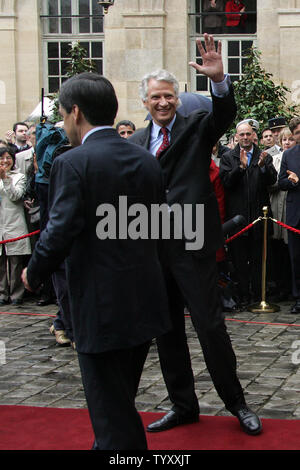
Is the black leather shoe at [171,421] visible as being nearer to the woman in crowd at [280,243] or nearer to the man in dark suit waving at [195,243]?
the man in dark suit waving at [195,243]

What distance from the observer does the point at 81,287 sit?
3523 mm

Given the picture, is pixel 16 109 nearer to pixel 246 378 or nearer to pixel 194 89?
pixel 194 89

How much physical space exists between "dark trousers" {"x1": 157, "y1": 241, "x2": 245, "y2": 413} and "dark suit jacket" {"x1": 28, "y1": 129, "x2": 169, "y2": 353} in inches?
42.0

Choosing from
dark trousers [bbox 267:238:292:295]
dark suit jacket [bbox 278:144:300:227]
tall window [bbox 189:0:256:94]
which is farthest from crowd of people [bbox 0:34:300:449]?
tall window [bbox 189:0:256:94]

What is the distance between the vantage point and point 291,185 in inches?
346

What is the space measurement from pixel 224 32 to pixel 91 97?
554 inches

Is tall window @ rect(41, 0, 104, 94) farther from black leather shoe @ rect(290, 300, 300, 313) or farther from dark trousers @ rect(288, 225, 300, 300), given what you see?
black leather shoe @ rect(290, 300, 300, 313)

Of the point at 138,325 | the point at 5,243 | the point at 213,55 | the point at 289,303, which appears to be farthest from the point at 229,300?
the point at 138,325

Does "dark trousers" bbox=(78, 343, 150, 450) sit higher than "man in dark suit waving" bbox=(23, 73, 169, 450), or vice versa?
"man in dark suit waving" bbox=(23, 73, 169, 450)

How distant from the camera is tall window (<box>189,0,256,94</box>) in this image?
16891mm

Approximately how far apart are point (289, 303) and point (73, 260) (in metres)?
6.15

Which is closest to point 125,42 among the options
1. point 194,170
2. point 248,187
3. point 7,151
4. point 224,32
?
point 224,32

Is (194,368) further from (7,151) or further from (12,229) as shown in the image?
(7,151)

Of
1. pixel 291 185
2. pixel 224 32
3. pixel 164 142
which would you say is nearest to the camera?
pixel 164 142
